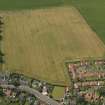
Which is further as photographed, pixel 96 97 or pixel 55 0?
pixel 55 0

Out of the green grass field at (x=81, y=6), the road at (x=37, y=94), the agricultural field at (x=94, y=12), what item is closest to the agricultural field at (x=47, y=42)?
the agricultural field at (x=94, y=12)

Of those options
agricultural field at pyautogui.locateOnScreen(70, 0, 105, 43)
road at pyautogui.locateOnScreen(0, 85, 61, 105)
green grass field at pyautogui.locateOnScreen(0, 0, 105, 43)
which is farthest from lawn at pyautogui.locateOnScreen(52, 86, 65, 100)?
green grass field at pyautogui.locateOnScreen(0, 0, 105, 43)

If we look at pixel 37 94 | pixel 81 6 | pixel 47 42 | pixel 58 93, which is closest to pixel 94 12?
pixel 81 6

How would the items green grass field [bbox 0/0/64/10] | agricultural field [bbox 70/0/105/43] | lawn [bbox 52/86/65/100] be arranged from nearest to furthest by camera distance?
1. lawn [bbox 52/86/65/100]
2. agricultural field [bbox 70/0/105/43]
3. green grass field [bbox 0/0/64/10]

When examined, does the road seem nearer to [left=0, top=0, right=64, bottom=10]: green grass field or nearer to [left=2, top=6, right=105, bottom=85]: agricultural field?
[left=2, top=6, right=105, bottom=85]: agricultural field

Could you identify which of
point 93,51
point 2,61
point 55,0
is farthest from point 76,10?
point 2,61

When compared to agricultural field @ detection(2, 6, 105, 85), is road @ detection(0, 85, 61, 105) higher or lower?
lower

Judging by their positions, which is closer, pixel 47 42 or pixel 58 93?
pixel 58 93

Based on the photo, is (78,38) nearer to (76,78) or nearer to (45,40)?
(45,40)

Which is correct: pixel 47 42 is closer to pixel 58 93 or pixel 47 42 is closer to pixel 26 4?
pixel 58 93
